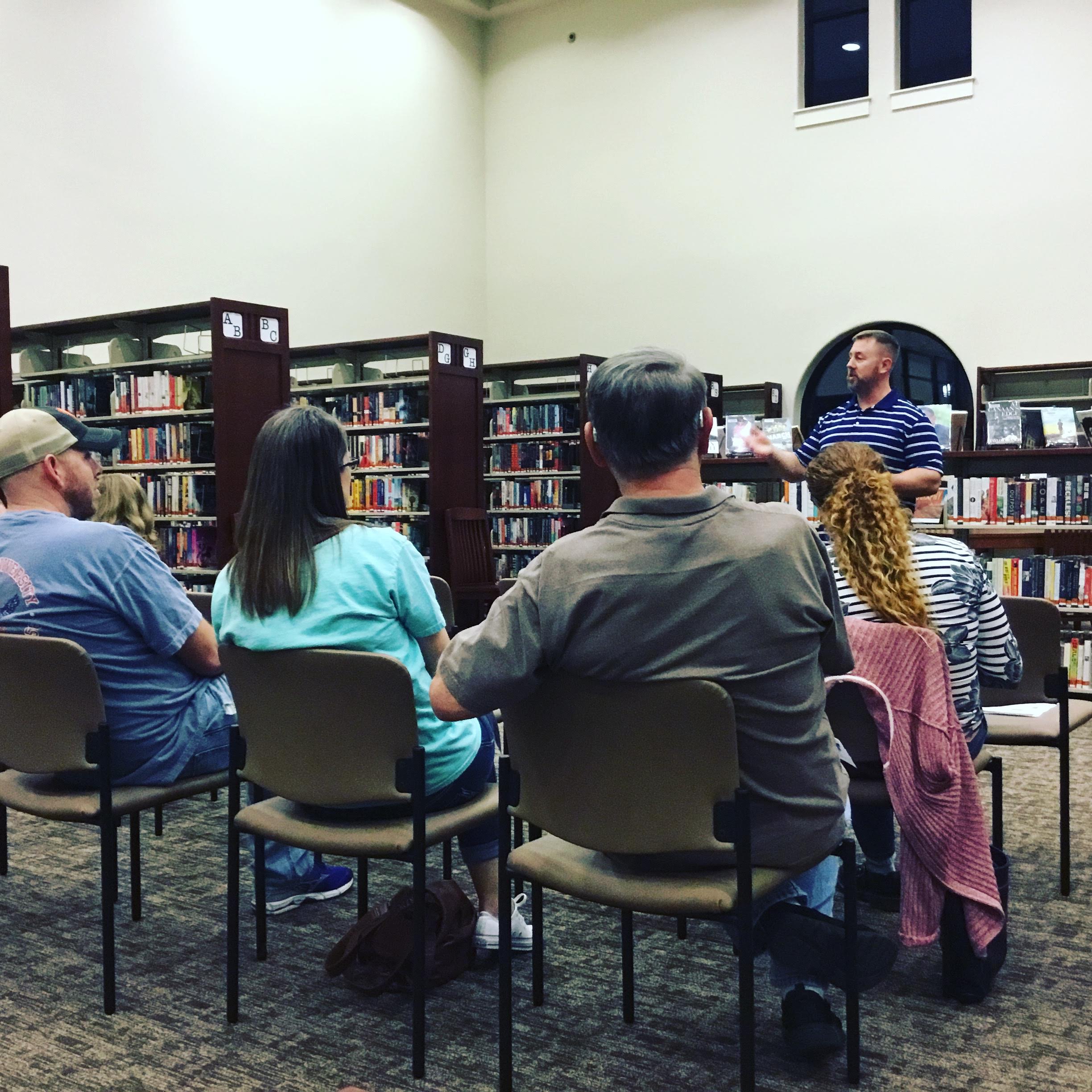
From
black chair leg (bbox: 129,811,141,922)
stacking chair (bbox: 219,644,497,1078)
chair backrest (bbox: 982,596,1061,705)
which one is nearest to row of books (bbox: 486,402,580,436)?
chair backrest (bbox: 982,596,1061,705)

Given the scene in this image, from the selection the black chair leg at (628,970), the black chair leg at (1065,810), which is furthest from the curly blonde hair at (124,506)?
the black chair leg at (1065,810)

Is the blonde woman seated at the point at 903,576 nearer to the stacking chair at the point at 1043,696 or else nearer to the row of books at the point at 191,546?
the stacking chair at the point at 1043,696

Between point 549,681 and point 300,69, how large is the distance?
8684 mm

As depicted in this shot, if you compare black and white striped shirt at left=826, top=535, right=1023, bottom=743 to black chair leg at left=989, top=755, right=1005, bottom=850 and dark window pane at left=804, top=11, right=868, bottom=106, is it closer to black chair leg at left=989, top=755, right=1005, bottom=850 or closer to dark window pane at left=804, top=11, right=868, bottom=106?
black chair leg at left=989, top=755, right=1005, bottom=850

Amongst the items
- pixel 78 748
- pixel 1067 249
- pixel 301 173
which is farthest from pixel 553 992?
pixel 301 173

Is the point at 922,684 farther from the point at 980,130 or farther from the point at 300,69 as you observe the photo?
the point at 300,69

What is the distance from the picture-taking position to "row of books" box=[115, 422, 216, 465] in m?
6.23

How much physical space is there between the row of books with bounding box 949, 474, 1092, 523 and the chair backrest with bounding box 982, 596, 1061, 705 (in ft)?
10.6

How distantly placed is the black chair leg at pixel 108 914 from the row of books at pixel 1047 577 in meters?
4.70

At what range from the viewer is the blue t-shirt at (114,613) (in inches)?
94.1

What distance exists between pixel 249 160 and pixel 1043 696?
24.8 ft

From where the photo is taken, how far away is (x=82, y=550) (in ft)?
7.82

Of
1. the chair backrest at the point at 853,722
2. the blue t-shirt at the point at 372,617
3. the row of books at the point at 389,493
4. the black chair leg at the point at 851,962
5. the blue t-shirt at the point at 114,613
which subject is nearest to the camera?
the black chair leg at the point at 851,962

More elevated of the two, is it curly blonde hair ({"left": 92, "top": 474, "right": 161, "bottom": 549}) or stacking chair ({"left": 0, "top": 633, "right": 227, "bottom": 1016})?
curly blonde hair ({"left": 92, "top": 474, "right": 161, "bottom": 549})
